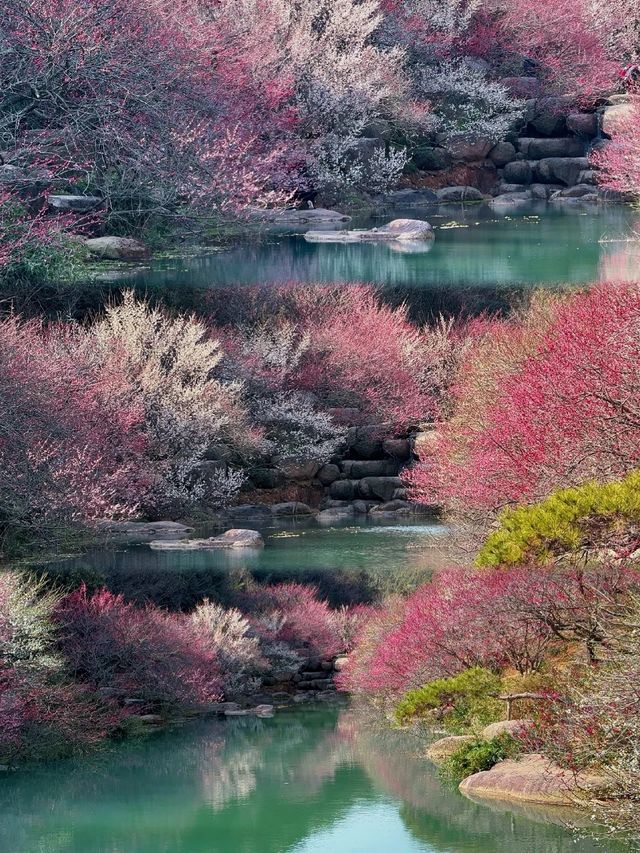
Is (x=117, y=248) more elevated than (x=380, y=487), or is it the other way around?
(x=117, y=248)

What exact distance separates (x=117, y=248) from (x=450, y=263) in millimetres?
9844

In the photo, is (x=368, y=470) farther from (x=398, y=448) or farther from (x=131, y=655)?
(x=131, y=655)

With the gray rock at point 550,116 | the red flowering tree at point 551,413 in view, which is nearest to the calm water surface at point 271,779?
the red flowering tree at point 551,413

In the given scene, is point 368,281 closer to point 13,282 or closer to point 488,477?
point 13,282

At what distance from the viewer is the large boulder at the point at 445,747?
16.8 m

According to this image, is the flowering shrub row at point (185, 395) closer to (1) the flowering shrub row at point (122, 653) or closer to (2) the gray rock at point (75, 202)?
(1) the flowering shrub row at point (122, 653)

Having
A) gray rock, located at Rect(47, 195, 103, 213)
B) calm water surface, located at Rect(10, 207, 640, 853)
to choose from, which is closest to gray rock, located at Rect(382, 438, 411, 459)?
calm water surface, located at Rect(10, 207, 640, 853)

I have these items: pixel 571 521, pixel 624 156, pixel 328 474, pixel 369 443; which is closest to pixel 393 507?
pixel 328 474

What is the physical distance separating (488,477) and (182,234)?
18353 millimetres

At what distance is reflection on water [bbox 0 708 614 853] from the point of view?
1571 cm

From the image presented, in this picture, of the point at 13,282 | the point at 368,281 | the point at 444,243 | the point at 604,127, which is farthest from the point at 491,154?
the point at 13,282

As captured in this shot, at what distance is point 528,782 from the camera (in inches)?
581

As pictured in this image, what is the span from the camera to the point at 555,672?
53.7 feet

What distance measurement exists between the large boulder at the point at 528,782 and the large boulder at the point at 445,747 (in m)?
1.00
